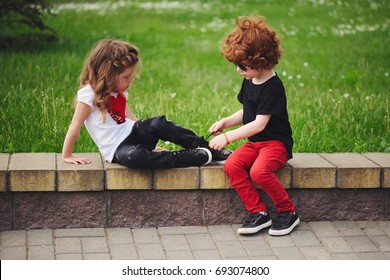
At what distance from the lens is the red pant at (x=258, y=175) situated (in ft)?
14.6

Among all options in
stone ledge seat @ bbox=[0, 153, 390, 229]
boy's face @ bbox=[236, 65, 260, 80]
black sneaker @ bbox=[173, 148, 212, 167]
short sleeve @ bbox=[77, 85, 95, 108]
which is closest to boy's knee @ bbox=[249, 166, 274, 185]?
stone ledge seat @ bbox=[0, 153, 390, 229]

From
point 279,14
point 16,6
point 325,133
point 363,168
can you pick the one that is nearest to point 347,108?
point 325,133

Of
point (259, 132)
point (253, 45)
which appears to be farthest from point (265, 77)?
point (259, 132)

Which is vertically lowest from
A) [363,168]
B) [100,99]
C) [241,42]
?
[363,168]

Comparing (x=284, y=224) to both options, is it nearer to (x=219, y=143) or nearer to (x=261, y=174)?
(x=261, y=174)

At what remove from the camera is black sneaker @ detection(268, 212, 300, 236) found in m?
4.47

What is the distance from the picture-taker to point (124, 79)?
459 centimetres

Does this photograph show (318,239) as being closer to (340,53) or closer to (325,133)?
(325,133)

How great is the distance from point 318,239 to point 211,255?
0.67m

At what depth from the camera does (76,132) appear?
451cm

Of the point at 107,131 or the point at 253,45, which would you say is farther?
the point at 107,131

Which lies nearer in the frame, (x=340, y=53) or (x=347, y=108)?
(x=347, y=108)

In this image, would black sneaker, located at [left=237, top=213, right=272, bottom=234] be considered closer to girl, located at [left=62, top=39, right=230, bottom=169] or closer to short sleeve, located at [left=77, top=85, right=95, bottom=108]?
girl, located at [left=62, top=39, right=230, bottom=169]

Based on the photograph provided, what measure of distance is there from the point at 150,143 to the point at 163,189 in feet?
0.98
